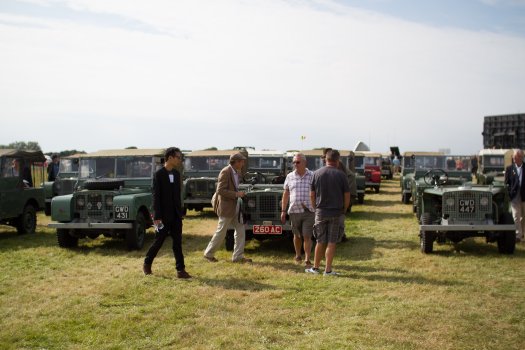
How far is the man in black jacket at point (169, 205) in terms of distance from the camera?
7309 millimetres

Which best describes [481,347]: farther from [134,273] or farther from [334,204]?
[134,273]

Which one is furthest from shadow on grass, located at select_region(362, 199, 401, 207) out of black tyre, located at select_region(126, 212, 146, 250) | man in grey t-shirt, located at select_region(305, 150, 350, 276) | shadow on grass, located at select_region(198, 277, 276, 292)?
shadow on grass, located at select_region(198, 277, 276, 292)

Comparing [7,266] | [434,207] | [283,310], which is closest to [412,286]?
[283,310]

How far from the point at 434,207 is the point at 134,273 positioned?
5.38m

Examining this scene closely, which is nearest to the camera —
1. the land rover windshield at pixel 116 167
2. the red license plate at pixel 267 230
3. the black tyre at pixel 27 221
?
the red license plate at pixel 267 230

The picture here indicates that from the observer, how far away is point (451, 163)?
53.7ft

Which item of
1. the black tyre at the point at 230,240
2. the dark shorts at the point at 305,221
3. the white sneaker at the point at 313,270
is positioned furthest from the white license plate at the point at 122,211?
the white sneaker at the point at 313,270

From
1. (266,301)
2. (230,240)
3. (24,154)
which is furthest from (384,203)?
(266,301)

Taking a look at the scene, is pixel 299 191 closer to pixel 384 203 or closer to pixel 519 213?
pixel 519 213

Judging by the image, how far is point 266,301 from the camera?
245 inches

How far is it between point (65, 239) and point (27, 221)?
2.83m

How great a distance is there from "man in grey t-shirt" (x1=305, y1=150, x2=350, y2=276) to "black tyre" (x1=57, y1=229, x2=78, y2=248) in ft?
16.5

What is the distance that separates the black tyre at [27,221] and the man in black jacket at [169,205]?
6.02 m

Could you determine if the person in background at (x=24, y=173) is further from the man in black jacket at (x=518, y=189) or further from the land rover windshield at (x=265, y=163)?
the man in black jacket at (x=518, y=189)
